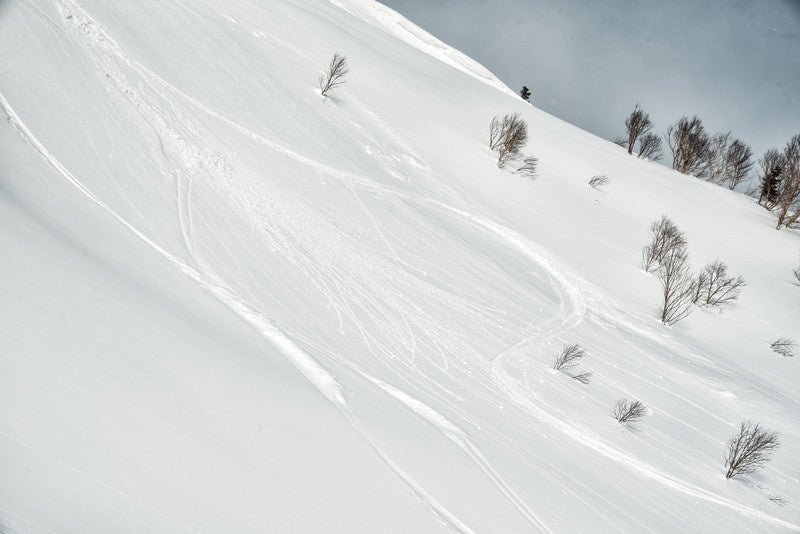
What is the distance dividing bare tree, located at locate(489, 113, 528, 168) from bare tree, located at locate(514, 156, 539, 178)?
17.7 inches

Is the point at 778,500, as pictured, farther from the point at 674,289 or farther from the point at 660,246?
the point at 660,246

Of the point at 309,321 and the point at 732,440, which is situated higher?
the point at 732,440

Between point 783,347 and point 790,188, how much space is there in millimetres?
16366

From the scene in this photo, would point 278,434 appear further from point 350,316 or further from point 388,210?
point 388,210

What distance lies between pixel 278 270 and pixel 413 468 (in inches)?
165

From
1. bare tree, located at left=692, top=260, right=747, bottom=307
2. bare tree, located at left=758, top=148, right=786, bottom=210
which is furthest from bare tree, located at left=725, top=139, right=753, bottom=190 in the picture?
bare tree, located at left=692, top=260, right=747, bottom=307

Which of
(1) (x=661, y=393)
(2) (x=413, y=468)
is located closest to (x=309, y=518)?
(2) (x=413, y=468)

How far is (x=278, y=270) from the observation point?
7.48 m

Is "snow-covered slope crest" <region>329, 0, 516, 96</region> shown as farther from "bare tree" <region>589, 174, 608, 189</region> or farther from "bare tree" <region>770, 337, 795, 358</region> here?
"bare tree" <region>770, 337, 795, 358</region>

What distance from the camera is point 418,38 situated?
4156 centimetres

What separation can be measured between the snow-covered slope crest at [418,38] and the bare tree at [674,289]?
87.6 ft

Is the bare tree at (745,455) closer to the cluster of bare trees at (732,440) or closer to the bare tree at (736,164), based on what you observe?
the cluster of bare trees at (732,440)

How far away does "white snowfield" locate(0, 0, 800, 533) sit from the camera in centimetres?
266

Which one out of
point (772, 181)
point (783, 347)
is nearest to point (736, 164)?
point (772, 181)
